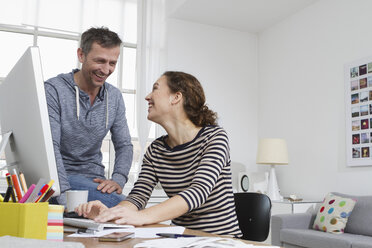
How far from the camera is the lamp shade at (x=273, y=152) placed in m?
4.38

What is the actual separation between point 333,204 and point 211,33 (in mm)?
2655

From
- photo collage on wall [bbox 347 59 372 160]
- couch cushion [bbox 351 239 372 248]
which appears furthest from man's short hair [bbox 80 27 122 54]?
photo collage on wall [bbox 347 59 372 160]

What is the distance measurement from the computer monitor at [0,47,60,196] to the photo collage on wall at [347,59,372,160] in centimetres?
341

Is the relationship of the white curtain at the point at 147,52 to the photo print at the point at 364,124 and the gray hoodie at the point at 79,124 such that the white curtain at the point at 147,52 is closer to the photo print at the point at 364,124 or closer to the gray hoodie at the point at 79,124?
the photo print at the point at 364,124

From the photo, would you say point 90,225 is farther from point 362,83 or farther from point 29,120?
point 362,83

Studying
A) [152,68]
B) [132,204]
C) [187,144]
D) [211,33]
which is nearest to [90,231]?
[132,204]

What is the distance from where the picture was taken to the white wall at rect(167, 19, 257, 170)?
5.08m

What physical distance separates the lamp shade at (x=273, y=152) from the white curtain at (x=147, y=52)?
1.27 m

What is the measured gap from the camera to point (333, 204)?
362 cm

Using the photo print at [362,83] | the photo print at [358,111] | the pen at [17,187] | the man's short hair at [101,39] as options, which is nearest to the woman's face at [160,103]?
the man's short hair at [101,39]

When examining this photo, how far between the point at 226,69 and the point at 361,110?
188 centimetres

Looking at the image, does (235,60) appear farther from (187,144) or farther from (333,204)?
(187,144)

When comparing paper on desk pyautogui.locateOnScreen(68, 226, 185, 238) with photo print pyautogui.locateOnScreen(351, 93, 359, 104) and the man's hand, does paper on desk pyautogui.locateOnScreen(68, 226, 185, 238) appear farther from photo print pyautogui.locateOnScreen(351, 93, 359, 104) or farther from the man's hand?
photo print pyautogui.locateOnScreen(351, 93, 359, 104)

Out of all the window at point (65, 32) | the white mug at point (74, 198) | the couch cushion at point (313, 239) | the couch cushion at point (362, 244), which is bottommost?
the couch cushion at point (313, 239)
